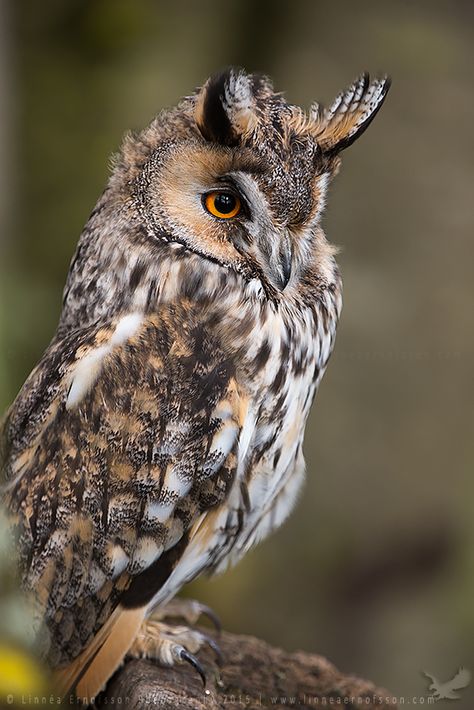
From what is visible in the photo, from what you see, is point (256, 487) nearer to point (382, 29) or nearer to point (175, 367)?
point (175, 367)

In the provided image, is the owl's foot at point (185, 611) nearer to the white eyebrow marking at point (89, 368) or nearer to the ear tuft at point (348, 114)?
the white eyebrow marking at point (89, 368)

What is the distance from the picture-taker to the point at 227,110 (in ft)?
5.53

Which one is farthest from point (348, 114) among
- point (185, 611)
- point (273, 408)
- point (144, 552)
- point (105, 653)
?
point (185, 611)

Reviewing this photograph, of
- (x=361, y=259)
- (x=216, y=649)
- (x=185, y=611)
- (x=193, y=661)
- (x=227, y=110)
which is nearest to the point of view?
(x=227, y=110)

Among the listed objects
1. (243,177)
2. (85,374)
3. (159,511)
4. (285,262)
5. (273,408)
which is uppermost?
(243,177)

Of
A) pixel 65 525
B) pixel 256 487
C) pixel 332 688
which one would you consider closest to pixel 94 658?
pixel 65 525

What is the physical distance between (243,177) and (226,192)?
6 centimetres

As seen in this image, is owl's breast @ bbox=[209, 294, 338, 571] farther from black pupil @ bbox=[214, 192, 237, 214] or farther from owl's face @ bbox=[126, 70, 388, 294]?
black pupil @ bbox=[214, 192, 237, 214]

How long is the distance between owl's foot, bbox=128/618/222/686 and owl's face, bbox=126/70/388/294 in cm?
88

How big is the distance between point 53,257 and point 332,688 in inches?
99.0

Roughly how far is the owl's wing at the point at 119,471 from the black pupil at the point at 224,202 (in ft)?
0.79

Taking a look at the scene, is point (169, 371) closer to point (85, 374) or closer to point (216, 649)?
point (85, 374)

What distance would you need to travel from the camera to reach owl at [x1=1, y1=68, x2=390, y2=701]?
5.74ft

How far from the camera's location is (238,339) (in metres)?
1.84
